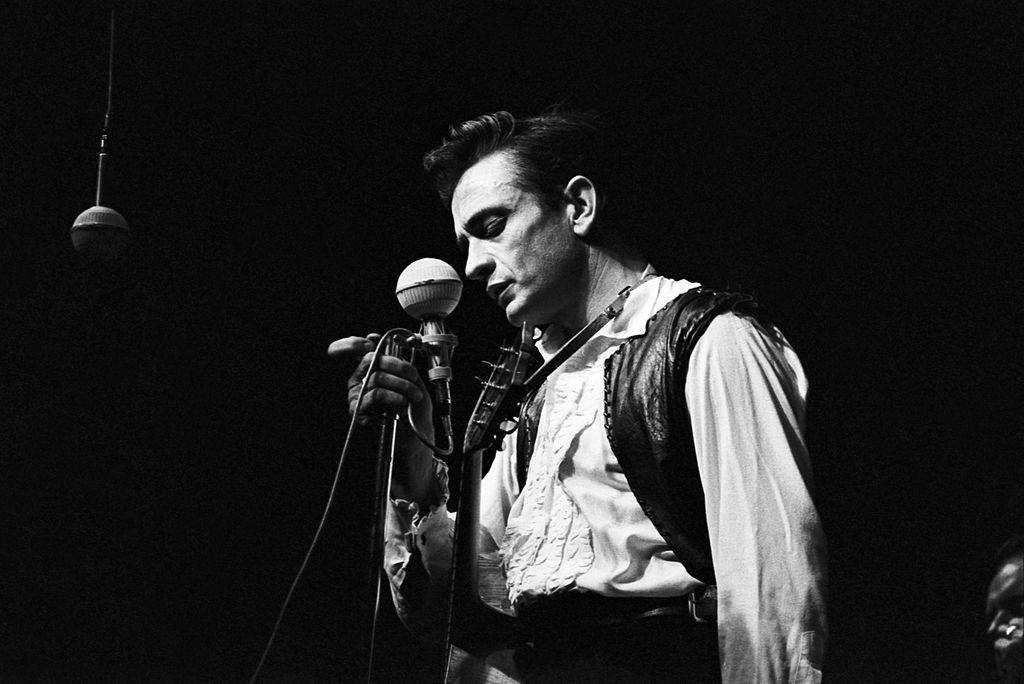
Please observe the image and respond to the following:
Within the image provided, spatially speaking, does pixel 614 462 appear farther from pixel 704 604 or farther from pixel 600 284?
pixel 600 284

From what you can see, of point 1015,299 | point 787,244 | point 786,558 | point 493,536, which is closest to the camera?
point 786,558

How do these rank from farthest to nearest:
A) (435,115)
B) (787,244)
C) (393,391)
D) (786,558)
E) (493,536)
Result: (435,115)
(787,244)
(493,536)
(393,391)
(786,558)

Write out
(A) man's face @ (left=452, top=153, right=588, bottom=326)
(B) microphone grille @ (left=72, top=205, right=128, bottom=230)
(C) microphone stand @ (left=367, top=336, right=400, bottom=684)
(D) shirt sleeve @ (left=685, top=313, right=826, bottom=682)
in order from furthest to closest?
(B) microphone grille @ (left=72, top=205, right=128, bottom=230)
(A) man's face @ (left=452, top=153, right=588, bottom=326)
(C) microphone stand @ (left=367, top=336, right=400, bottom=684)
(D) shirt sleeve @ (left=685, top=313, right=826, bottom=682)

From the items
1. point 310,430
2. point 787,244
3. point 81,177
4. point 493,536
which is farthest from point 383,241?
point 493,536

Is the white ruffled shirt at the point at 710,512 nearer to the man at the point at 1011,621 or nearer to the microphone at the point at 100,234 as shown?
the man at the point at 1011,621

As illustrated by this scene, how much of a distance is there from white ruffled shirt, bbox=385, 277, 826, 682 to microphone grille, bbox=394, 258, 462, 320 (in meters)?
0.26

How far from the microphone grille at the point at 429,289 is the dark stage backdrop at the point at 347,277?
1.14 meters

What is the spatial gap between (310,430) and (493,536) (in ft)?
4.29

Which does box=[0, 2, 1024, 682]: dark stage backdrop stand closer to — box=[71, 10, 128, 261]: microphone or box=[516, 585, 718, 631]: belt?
box=[71, 10, 128, 261]: microphone

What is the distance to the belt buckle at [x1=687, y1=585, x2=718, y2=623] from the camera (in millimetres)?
1646

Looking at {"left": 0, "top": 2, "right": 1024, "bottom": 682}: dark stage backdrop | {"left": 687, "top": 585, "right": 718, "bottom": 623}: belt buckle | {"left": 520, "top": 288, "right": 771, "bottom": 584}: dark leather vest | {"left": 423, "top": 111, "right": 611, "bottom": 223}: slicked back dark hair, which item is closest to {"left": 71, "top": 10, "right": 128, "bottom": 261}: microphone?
{"left": 0, "top": 2, "right": 1024, "bottom": 682}: dark stage backdrop

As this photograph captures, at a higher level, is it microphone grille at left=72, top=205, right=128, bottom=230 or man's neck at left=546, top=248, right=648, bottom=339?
microphone grille at left=72, top=205, right=128, bottom=230

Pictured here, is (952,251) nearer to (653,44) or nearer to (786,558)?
(653,44)

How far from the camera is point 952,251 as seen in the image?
9.44ft
